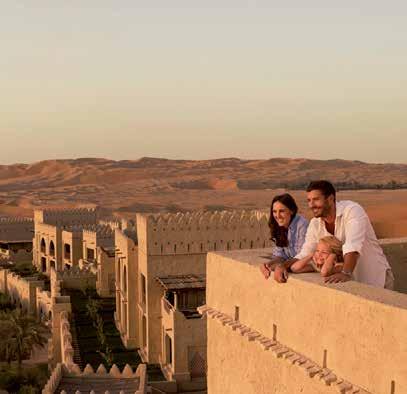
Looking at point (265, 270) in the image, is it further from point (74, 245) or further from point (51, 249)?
point (51, 249)

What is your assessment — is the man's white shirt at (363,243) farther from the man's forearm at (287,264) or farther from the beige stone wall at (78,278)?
the beige stone wall at (78,278)

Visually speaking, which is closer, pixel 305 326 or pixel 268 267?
pixel 305 326

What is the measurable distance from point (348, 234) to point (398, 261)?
1.58 m

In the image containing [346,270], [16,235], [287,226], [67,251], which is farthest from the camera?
[16,235]

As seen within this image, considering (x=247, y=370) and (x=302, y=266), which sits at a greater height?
(x=302, y=266)

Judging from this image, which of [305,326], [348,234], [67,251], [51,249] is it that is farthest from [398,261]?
[51,249]

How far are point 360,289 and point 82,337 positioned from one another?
22146 millimetres

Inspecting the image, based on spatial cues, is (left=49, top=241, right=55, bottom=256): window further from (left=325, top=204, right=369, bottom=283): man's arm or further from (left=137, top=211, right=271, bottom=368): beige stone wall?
(left=325, top=204, right=369, bottom=283): man's arm

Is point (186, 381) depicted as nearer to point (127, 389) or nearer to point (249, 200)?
point (127, 389)

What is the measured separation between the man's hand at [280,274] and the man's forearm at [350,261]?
15.2 inches

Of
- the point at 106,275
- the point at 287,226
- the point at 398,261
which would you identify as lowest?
the point at 106,275

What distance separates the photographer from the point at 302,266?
14.1 feet

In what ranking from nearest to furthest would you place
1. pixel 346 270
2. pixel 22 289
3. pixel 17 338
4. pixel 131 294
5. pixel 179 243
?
pixel 346 270
pixel 179 243
pixel 131 294
pixel 17 338
pixel 22 289

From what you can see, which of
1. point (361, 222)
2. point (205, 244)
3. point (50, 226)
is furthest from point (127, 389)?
point (50, 226)
